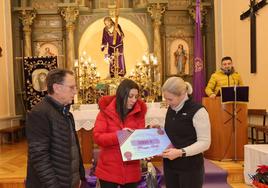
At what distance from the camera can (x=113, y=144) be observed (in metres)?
3.00

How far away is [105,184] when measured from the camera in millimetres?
3107

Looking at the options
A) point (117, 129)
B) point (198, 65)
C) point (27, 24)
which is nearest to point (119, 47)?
point (198, 65)

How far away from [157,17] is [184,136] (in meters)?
8.91

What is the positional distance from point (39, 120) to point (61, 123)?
0.16 metres

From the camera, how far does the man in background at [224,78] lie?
6449mm

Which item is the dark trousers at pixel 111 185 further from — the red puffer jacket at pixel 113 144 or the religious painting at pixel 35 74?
the religious painting at pixel 35 74

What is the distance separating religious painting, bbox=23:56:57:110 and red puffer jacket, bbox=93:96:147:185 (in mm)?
7588

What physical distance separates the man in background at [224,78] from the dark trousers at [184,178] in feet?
12.1

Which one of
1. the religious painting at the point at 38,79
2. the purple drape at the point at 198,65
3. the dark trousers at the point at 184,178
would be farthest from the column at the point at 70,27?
the dark trousers at the point at 184,178

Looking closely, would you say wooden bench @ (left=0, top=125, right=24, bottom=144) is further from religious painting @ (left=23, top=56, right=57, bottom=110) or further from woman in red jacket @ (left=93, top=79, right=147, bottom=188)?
woman in red jacket @ (left=93, top=79, right=147, bottom=188)

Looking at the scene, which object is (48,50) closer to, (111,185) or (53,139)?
(111,185)

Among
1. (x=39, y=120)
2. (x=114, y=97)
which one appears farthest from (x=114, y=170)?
(x=39, y=120)

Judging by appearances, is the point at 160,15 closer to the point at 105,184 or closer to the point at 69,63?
the point at 69,63

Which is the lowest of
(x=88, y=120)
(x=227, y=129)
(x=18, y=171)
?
(x=18, y=171)
